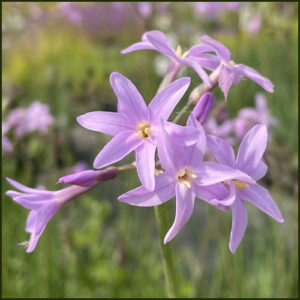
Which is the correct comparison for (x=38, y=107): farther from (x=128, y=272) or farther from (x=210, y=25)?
(x=210, y=25)

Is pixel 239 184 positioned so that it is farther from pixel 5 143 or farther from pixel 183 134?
pixel 5 143

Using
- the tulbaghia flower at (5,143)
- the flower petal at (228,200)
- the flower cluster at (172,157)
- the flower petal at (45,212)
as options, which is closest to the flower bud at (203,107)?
the flower cluster at (172,157)

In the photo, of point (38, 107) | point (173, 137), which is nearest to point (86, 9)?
point (38, 107)

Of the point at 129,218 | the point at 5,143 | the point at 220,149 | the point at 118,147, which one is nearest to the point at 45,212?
the point at 118,147

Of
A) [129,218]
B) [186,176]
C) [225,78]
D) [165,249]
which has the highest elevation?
[225,78]

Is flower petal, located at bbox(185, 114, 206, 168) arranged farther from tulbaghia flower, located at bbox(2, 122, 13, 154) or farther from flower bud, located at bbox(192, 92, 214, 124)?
tulbaghia flower, located at bbox(2, 122, 13, 154)

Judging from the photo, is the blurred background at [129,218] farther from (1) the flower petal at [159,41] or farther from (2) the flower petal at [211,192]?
(2) the flower petal at [211,192]
